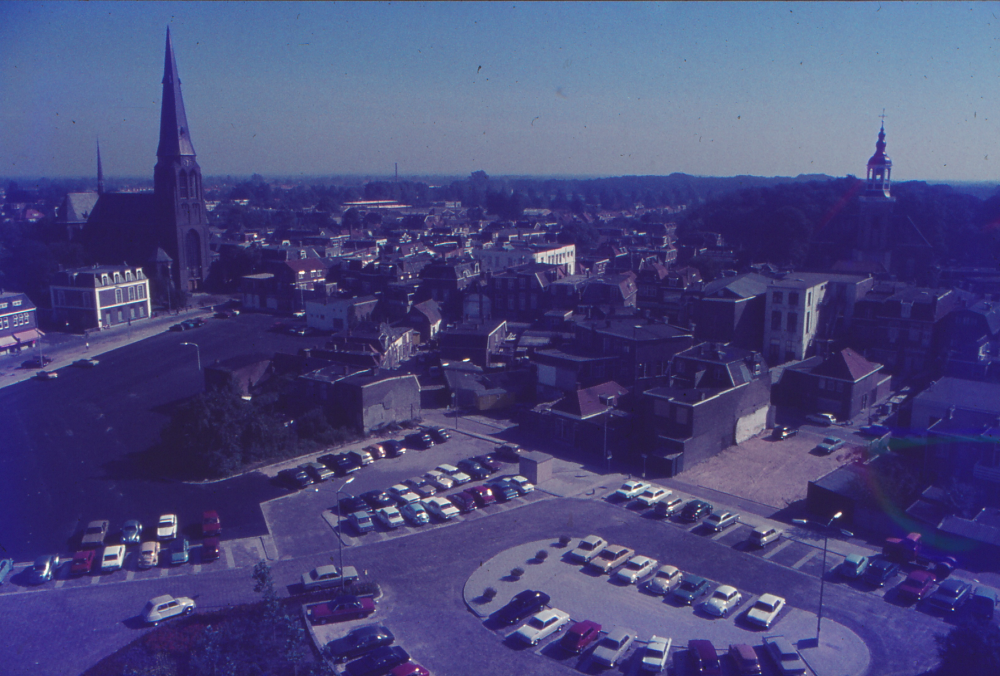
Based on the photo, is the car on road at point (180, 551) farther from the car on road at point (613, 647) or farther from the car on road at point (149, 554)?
the car on road at point (613, 647)

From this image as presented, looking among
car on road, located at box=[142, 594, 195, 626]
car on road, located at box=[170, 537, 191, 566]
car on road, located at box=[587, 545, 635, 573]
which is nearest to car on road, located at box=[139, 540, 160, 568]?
car on road, located at box=[170, 537, 191, 566]

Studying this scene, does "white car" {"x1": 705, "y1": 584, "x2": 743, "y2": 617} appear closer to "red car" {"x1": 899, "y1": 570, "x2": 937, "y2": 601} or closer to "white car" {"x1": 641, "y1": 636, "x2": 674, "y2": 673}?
"white car" {"x1": 641, "y1": 636, "x2": 674, "y2": 673}

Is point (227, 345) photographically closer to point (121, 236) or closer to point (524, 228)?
point (121, 236)

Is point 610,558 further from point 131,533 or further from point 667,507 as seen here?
point 131,533

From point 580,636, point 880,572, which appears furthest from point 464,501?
point 880,572

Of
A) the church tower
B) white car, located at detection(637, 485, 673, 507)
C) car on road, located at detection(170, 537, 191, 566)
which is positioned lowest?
car on road, located at detection(170, 537, 191, 566)

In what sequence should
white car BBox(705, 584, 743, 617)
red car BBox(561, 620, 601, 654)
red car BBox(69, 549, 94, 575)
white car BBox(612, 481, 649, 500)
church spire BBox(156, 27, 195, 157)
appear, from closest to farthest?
red car BBox(561, 620, 601, 654), white car BBox(705, 584, 743, 617), red car BBox(69, 549, 94, 575), white car BBox(612, 481, 649, 500), church spire BBox(156, 27, 195, 157)
